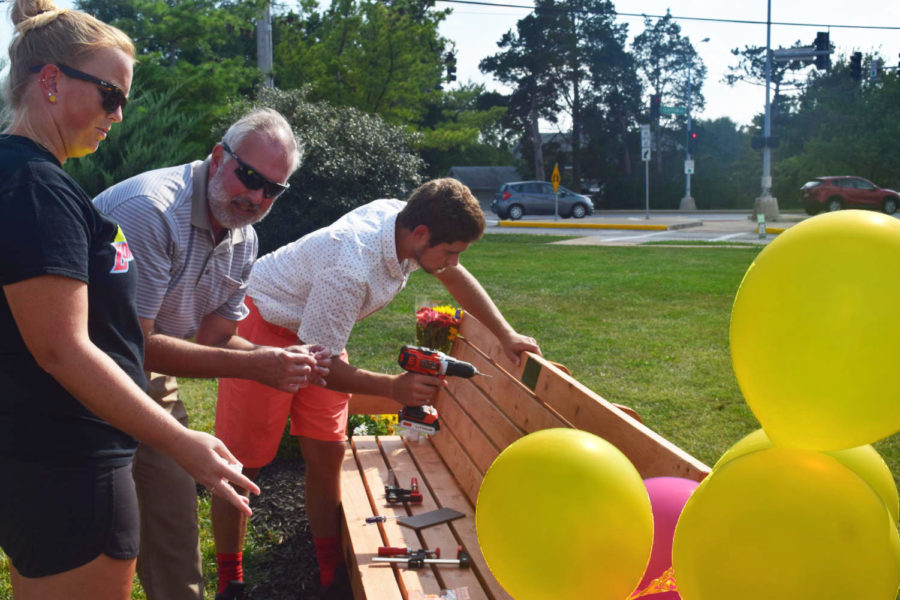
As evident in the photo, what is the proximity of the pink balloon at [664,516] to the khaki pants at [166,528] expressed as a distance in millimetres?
1632

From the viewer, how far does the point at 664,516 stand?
2.19 metres

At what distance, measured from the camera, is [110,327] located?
77.2 inches

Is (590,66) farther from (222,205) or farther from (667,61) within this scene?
(222,205)

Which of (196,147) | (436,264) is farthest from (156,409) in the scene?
(196,147)

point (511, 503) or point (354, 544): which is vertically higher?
point (511, 503)

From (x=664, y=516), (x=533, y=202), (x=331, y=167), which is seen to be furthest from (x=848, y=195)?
(x=664, y=516)

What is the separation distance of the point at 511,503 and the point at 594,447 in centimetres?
26

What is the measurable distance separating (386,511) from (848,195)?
1317 inches

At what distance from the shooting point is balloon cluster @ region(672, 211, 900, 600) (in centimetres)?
159

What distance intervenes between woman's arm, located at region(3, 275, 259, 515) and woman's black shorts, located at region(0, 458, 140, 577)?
19 cm

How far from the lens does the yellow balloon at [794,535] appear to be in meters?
1.60

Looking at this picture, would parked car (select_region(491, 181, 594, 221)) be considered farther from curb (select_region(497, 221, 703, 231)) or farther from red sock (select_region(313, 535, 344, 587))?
red sock (select_region(313, 535, 344, 587))

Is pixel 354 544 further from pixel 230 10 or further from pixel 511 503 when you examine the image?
pixel 230 10

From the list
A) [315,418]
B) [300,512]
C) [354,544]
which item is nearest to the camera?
[354,544]
